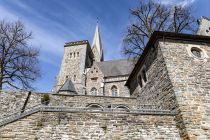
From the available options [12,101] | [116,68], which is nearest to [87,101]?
[12,101]

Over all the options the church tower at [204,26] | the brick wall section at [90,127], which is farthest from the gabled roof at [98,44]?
the brick wall section at [90,127]

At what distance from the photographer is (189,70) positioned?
10.1 m

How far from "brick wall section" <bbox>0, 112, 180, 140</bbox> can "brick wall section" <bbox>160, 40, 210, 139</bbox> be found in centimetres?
75

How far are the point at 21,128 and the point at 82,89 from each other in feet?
76.1

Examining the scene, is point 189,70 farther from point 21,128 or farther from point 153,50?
point 21,128

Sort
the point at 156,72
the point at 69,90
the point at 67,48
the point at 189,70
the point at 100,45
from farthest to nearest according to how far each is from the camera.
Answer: the point at 100,45
the point at 67,48
the point at 69,90
the point at 156,72
the point at 189,70

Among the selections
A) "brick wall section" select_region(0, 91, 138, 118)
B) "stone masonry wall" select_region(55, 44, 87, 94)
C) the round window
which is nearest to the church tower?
the round window

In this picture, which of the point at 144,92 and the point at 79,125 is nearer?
the point at 79,125

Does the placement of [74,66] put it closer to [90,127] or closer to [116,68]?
[116,68]

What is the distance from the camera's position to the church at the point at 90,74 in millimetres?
30188

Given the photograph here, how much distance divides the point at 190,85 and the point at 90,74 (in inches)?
949

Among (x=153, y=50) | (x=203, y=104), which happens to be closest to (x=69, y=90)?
(x=153, y=50)

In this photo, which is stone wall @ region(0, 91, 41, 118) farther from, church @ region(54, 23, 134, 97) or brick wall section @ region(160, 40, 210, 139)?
church @ region(54, 23, 134, 97)

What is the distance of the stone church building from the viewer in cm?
796
